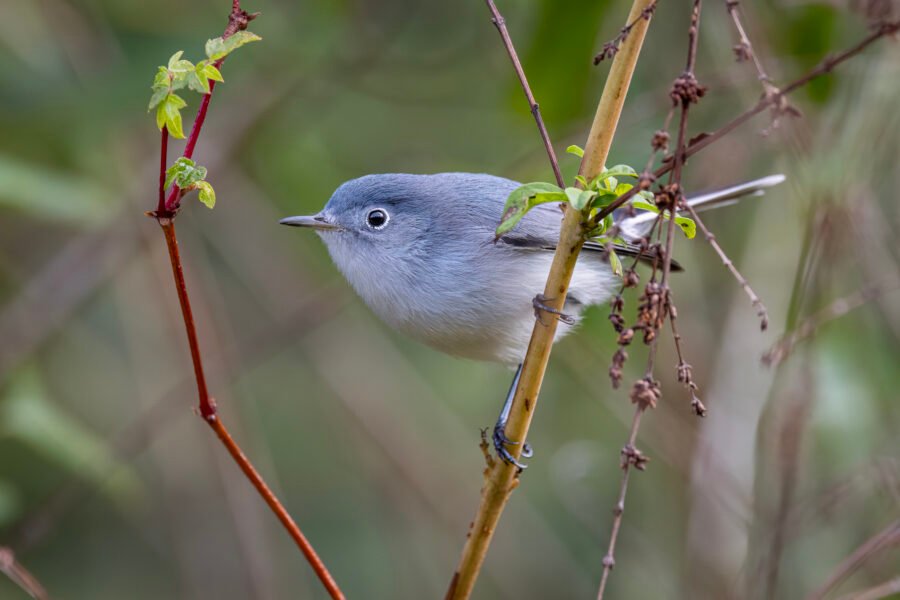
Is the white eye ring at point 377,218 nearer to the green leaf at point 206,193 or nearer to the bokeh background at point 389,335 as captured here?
the bokeh background at point 389,335

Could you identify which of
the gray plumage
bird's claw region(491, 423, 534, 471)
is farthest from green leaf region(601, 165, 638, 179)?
the gray plumage

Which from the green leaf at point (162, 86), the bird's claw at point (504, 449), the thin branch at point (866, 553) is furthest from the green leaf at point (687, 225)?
the thin branch at point (866, 553)

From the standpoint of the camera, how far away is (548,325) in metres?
1.88

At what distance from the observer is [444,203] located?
3131 mm

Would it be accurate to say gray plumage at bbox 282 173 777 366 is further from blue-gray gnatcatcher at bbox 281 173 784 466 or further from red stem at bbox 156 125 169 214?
red stem at bbox 156 125 169 214

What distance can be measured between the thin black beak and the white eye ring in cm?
9

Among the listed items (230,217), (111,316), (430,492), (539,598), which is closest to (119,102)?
(230,217)

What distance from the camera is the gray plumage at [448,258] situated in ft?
9.41

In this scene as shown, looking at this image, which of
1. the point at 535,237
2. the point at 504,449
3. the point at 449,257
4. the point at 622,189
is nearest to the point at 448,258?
the point at 449,257

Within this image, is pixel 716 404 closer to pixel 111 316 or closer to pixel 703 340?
pixel 703 340

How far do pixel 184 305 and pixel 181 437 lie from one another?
10.4 ft

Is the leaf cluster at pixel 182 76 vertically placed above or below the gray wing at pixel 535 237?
below

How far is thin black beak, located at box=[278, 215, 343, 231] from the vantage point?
9.56 ft

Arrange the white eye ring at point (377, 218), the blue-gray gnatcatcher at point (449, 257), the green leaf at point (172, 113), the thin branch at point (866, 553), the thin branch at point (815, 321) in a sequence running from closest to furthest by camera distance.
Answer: the green leaf at point (172, 113)
the thin branch at point (866, 553)
the thin branch at point (815, 321)
the blue-gray gnatcatcher at point (449, 257)
the white eye ring at point (377, 218)
